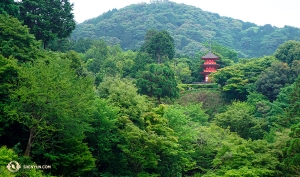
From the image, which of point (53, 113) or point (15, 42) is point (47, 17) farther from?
point (53, 113)

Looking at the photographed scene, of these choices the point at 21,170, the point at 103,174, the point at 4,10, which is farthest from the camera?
the point at 4,10

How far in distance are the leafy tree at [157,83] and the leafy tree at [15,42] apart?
12.0m

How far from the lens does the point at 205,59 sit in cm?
4619

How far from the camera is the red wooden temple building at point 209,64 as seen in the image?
4566 cm

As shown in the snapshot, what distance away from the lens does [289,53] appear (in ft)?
121

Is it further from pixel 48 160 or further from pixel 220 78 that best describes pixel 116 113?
pixel 220 78

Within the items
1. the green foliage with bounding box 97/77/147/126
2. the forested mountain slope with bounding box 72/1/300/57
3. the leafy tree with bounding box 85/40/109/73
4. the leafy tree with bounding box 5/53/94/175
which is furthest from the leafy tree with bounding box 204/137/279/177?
the forested mountain slope with bounding box 72/1/300/57

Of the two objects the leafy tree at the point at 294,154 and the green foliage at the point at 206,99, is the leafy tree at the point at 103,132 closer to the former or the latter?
the leafy tree at the point at 294,154

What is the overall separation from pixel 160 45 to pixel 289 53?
43.9ft

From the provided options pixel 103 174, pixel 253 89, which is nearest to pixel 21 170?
pixel 103 174

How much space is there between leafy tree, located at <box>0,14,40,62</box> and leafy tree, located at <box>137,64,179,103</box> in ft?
39.3

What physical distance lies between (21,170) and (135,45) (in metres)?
70.6

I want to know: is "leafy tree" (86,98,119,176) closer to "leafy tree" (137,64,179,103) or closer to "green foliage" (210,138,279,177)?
"green foliage" (210,138,279,177)

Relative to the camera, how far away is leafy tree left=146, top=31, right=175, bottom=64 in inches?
1609
